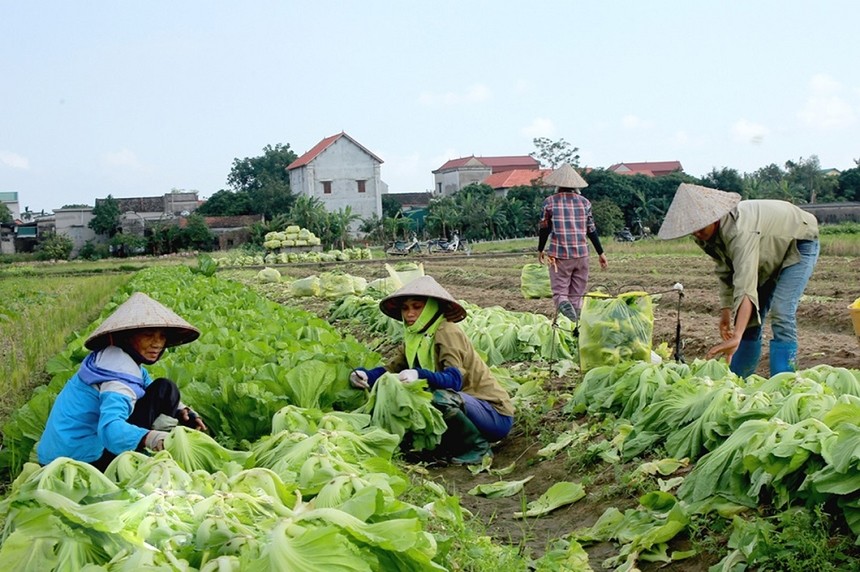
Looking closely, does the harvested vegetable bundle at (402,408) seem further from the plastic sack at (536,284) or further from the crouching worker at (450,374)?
the plastic sack at (536,284)

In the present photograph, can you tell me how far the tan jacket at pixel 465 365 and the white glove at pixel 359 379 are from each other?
0.26 meters

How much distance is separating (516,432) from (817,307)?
5965 millimetres

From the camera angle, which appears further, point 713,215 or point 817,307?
point 817,307

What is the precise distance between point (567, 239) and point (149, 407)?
17.5 feet

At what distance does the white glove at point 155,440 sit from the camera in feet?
12.1

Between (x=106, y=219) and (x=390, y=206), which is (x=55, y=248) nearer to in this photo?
(x=106, y=219)

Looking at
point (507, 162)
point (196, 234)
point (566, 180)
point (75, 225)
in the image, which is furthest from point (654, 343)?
point (507, 162)

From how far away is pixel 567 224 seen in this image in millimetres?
8742

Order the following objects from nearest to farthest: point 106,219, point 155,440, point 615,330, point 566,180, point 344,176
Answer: point 155,440
point 615,330
point 566,180
point 106,219
point 344,176

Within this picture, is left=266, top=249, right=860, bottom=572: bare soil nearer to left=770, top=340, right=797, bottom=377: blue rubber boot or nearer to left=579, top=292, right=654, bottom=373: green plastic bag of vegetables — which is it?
left=579, top=292, right=654, bottom=373: green plastic bag of vegetables

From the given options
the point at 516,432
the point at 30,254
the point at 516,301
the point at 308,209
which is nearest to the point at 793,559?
the point at 516,432

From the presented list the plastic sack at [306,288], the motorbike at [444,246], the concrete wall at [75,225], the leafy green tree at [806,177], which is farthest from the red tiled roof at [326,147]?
the plastic sack at [306,288]

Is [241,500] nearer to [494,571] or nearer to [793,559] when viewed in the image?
[494,571]

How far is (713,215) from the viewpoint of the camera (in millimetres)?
5098
